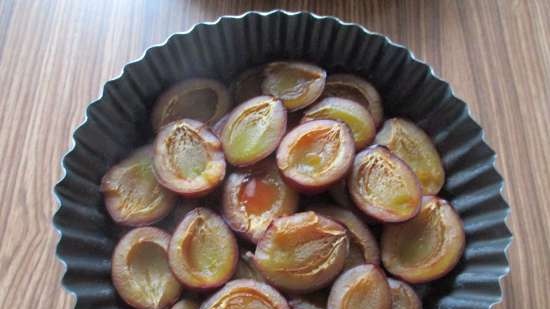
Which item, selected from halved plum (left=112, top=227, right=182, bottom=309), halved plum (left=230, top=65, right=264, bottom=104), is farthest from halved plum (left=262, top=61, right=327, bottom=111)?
halved plum (left=112, top=227, right=182, bottom=309)

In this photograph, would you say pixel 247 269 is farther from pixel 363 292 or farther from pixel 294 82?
pixel 294 82

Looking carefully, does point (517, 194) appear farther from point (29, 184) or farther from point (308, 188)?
point (29, 184)

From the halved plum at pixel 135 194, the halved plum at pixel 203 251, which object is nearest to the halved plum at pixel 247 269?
the halved plum at pixel 203 251

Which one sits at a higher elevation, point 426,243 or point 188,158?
point 188,158

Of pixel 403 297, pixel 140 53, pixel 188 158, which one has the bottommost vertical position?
pixel 403 297

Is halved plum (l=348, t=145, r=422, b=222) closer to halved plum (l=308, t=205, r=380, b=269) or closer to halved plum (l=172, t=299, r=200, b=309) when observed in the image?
halved plum (l=308, t=205, r=380, b=269)

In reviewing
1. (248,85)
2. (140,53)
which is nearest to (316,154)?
(248,85)
